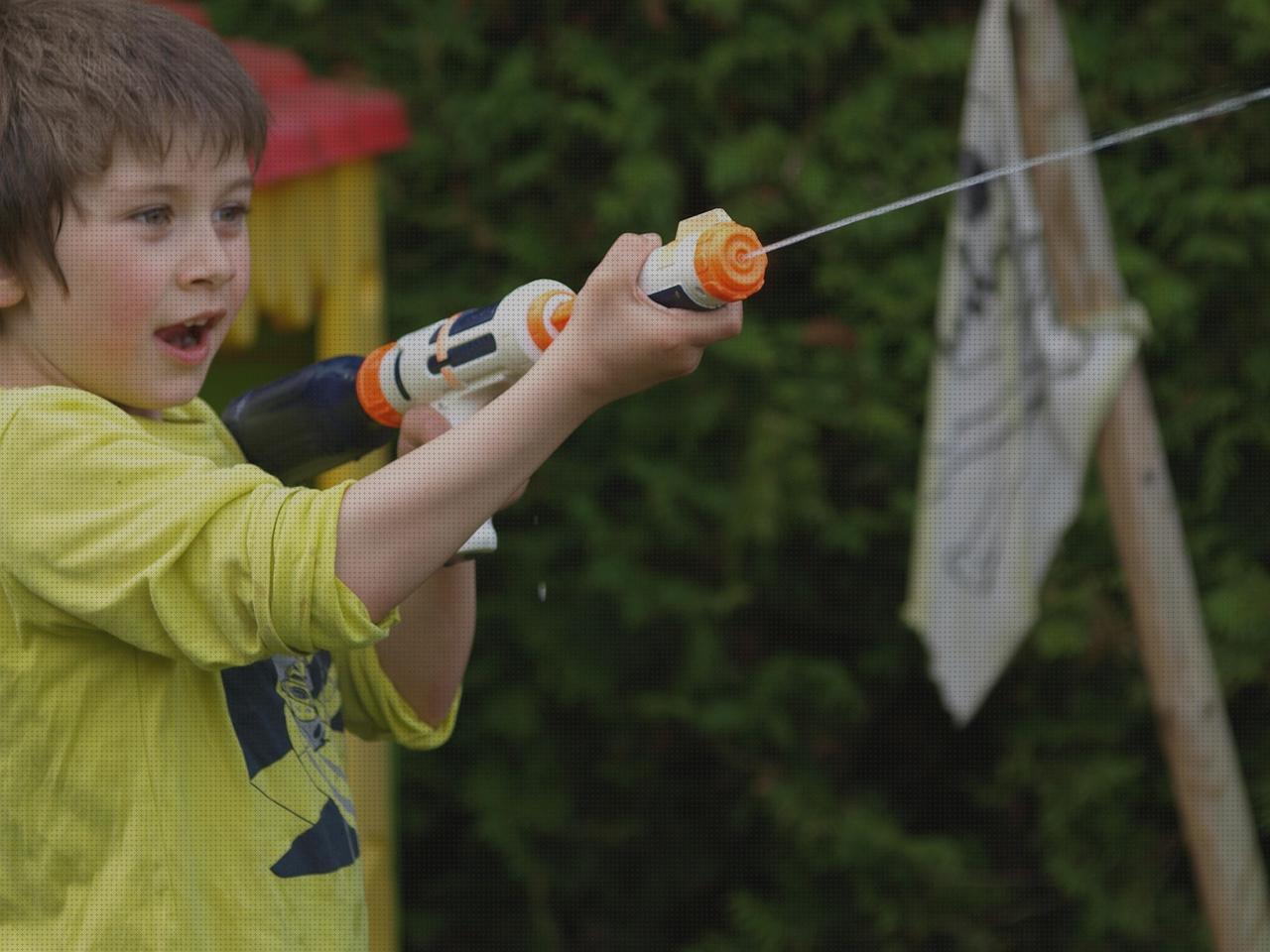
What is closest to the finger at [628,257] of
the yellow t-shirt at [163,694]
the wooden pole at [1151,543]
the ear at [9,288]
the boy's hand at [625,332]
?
the boy's hand at [625,332]

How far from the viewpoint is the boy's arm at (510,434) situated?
90cm

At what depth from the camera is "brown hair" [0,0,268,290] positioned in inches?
38.1

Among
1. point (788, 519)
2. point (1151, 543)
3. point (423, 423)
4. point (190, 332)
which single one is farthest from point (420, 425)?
point (788, 519)

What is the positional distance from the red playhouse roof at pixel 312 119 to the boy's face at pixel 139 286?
0.93 m

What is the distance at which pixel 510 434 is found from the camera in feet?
2.99

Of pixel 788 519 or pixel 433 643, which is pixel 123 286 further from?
pixel 788 519

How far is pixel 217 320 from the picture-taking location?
1.04m

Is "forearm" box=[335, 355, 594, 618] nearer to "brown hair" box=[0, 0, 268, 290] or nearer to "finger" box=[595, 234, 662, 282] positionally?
"finger" box=[595, 234, 662, 282]

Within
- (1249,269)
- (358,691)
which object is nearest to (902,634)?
(1249,269)

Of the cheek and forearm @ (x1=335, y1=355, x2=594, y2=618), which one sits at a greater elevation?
the cheek

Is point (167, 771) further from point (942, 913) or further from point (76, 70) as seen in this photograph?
point (942, 913)

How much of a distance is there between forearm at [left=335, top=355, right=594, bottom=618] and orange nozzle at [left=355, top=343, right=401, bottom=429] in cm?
26

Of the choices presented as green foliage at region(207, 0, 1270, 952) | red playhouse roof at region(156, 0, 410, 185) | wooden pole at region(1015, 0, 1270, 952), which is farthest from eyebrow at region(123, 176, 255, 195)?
green foliage at region(207, 0, 1270, 952)

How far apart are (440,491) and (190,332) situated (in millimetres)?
258
